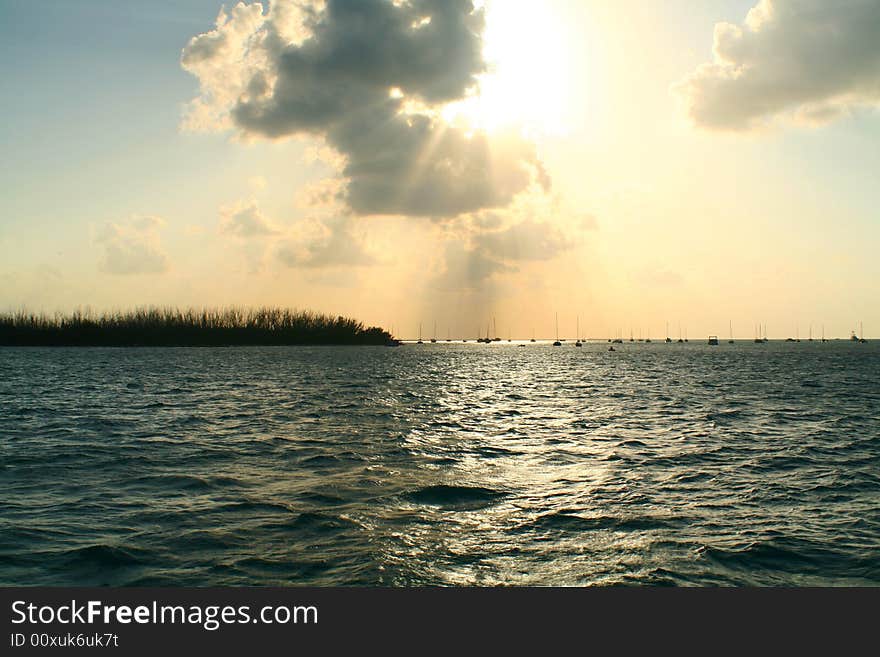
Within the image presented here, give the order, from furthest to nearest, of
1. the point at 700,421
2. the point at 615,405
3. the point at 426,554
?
the point at 615,405
the point at 700,421
the point at 426,554

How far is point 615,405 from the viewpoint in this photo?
49188 mm

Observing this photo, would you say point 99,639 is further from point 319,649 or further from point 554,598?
point 554,598

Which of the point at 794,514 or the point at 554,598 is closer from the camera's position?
the point at 554,598

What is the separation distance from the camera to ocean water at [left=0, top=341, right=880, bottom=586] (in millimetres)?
12797

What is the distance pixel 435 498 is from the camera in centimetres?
1859

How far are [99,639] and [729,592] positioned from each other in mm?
9246

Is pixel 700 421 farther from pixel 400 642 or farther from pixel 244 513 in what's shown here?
pixel 400 642

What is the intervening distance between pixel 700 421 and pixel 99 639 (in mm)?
37652

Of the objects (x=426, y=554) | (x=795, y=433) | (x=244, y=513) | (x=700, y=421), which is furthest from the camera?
(x=700, y=421)

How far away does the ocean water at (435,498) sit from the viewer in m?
12.8

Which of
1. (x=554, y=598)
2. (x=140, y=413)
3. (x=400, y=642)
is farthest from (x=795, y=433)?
(x=140, y=413)

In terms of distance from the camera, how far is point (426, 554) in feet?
44.5

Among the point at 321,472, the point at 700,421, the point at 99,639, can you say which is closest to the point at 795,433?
the point at 700,421

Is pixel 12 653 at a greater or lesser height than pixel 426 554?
greater
